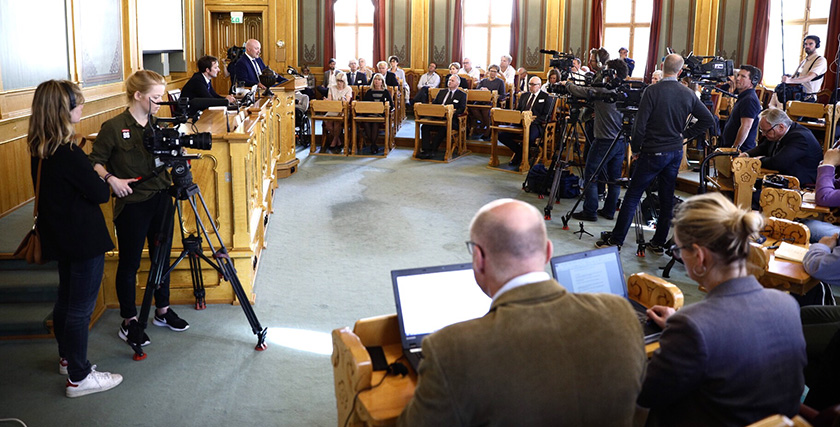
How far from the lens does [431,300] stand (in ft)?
7.08

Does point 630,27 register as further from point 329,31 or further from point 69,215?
point 69,215

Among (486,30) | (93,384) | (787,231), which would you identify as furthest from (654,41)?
(93,384)

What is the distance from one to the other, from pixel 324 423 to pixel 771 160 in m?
4.17

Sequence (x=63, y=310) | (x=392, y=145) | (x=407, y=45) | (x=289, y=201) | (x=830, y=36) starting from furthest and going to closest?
(x=407, y=45), (x=830, y=36), (x=392, y=145), (x=289, y=201), (x=63, y=310)

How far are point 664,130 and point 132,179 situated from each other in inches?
143

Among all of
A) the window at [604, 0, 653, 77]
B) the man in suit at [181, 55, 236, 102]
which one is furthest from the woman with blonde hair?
the window at [604, 0, 653, 77]

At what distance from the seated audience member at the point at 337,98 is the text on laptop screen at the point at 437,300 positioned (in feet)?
26.6

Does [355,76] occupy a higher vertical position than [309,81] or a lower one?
higher

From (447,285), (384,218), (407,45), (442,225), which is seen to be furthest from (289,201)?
(407,45)

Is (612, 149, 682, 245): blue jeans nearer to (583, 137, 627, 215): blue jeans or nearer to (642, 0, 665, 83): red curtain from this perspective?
(583, 137, 627, 215): blue jeans

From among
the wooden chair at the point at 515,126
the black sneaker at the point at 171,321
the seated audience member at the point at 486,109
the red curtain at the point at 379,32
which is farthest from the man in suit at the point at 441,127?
the black sneaker at the point at 171,321

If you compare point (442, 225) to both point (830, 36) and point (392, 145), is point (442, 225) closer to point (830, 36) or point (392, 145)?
point (392, 145)

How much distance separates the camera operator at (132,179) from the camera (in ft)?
10.9

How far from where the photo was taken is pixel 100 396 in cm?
313
